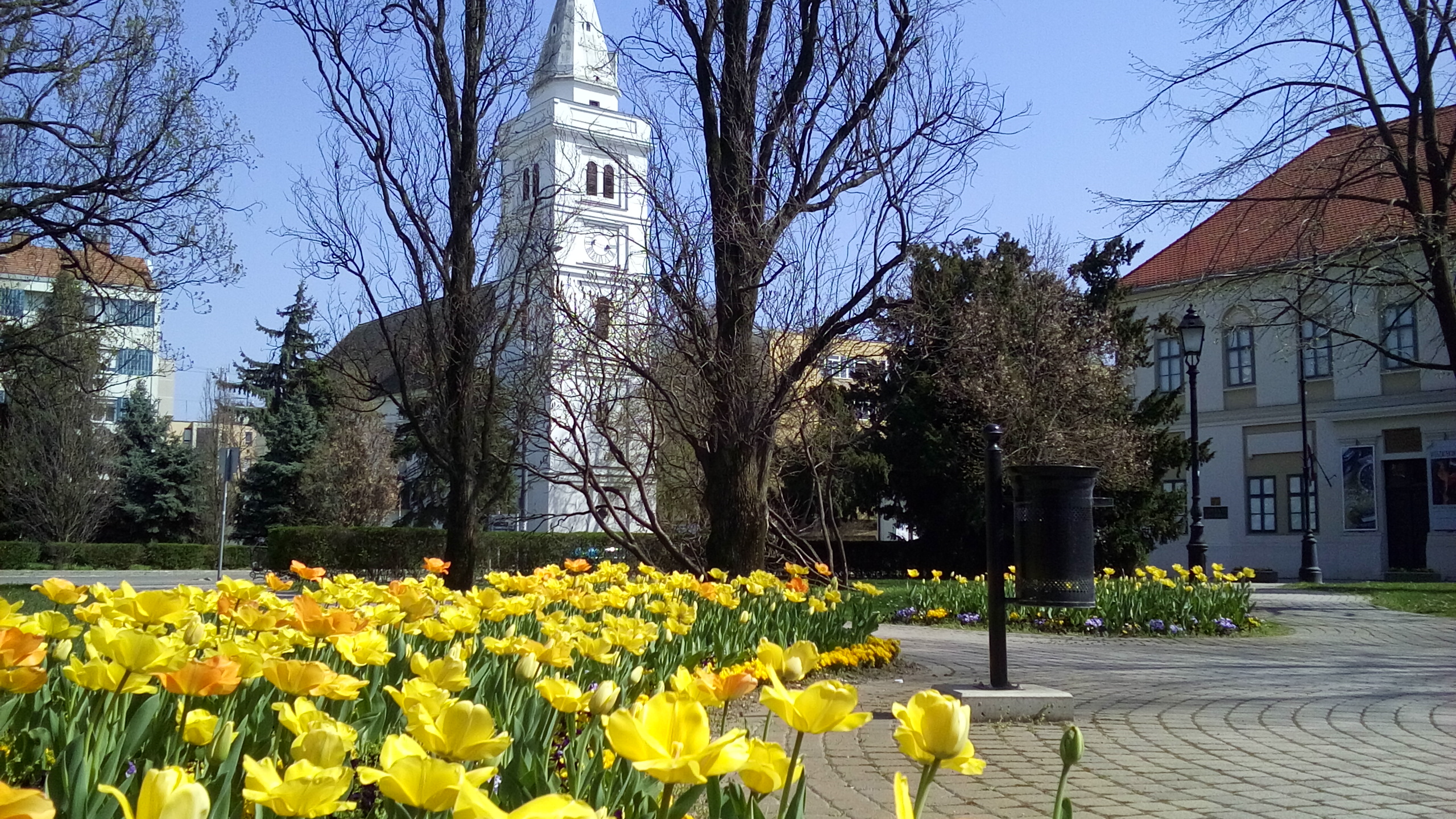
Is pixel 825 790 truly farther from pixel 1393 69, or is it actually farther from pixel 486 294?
pixel 1393 69

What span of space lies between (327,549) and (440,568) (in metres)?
21.7

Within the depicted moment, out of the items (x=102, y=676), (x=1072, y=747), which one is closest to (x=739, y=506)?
(x=102, y=676)

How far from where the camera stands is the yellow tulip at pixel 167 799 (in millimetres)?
1190

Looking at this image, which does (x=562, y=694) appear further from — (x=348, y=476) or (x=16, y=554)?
(x=348, y=476)

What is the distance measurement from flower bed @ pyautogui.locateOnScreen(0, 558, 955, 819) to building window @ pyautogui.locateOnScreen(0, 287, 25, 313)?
2233cm

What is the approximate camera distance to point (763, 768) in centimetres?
159

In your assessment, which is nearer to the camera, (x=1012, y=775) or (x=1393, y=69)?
(x=1012, y=775)

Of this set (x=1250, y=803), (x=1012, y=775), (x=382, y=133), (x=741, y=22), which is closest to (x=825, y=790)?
(x=1012, y=775)

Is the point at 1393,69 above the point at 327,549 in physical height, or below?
above

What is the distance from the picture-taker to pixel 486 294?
46.0 feet

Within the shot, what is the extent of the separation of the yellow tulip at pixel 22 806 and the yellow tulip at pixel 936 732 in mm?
1098

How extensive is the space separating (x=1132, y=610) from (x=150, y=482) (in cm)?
4402

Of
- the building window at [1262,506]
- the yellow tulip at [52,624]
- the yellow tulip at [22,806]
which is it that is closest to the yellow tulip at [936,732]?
the yellow tulip at [22,806]

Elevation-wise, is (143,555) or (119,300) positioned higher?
(119,300)
